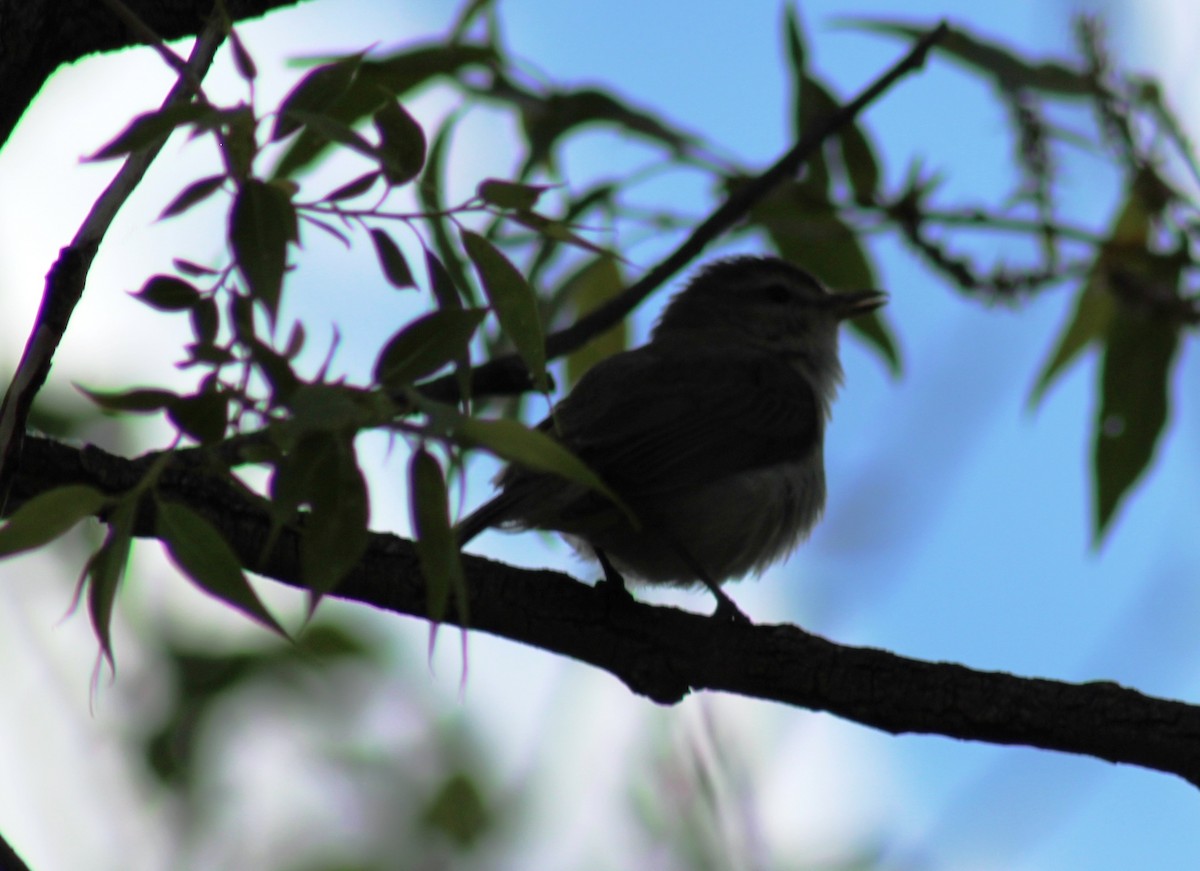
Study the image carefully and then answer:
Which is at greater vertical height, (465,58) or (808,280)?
(808,280)

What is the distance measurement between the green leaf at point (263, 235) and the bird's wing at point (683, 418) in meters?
2.25

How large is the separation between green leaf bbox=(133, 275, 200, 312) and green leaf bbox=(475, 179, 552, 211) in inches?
17.9

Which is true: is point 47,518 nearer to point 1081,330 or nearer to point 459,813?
point 459,813

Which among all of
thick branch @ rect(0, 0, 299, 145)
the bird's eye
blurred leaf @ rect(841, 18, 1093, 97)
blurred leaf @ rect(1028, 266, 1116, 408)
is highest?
the bird's eye

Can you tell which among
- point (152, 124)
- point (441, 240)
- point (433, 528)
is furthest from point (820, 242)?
point (152, 124)

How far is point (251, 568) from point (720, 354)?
268 cm

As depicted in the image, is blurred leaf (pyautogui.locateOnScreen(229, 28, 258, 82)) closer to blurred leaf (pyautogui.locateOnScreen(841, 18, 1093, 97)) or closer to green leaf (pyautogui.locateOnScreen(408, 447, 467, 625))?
green leaf (pyautogui.locateOnScreen(408, 447, 467, 625))

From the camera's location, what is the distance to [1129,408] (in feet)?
14.7

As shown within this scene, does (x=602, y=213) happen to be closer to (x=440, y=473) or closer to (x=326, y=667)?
(x=326, y=667)

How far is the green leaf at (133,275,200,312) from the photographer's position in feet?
6.66

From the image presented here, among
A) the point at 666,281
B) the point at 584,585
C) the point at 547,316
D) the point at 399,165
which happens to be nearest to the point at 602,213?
the point at 547,316

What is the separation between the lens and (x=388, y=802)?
14.9 ft

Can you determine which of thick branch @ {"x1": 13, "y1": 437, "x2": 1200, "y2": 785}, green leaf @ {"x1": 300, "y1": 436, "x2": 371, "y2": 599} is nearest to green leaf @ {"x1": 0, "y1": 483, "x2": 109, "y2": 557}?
green leaf @ {"x1": 300, "y1": 436, "x2": 371, "y2": 599}

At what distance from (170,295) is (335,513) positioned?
16.6 inches
